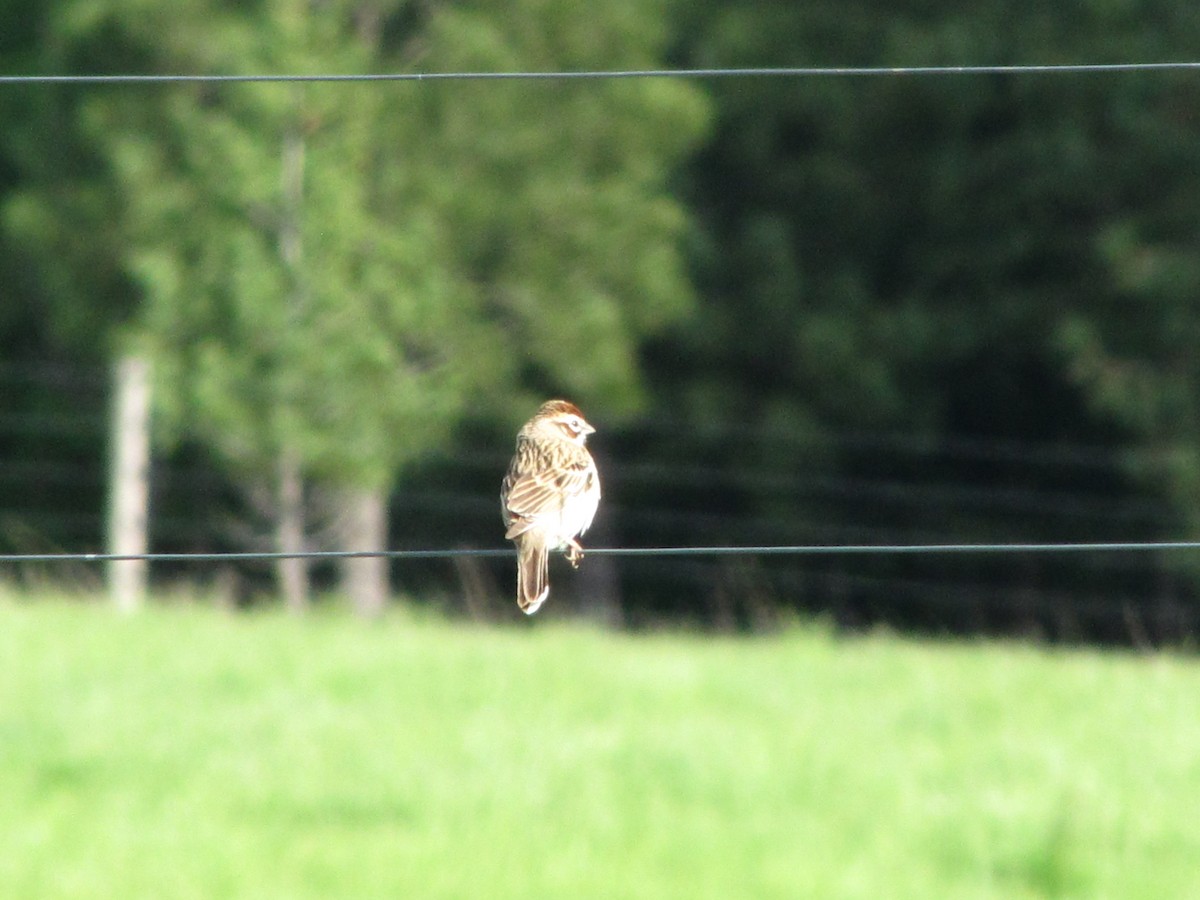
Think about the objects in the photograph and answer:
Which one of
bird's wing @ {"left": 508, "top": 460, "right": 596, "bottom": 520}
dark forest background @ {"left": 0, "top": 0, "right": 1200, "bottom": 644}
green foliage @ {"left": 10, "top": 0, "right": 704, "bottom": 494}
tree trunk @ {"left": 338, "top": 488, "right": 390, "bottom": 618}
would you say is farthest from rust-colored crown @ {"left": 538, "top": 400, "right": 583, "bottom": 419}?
tree trunk @ {"left": 338, "top": 488, "right": 390, "bottom": 618}

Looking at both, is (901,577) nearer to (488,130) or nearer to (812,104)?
(812,104)

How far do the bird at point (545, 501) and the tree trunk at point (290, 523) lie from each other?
9606mm

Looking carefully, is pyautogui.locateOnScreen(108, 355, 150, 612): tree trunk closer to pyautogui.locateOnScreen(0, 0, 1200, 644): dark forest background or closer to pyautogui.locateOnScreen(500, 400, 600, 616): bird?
pyautogui.locateOnScreen(0, 0, 1200, 644): dark forest background

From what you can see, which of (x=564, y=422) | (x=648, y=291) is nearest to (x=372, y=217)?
(x=648, y=291)

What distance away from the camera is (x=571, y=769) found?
29.6 ft

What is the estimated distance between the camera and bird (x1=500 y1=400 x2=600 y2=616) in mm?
5434

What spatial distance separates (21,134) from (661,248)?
222 inches

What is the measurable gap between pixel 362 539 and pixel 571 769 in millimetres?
8999

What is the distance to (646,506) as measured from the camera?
73.0 ft

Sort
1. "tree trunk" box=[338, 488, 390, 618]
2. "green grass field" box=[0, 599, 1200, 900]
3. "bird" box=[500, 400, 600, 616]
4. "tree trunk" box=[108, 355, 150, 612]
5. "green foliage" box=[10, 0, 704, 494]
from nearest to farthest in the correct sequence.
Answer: "bird" box=[500, 400, 600, 616] < "green grass field" box=[0, 599, 1200, 900] < "tree trunk" box=[108, 355, 150, 612] < "green foliage" box=[10, 0, 704, 494] < "tree trunk" box=[338, 488, 390, 618]

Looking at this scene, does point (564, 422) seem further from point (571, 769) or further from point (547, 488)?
point (571, 769)

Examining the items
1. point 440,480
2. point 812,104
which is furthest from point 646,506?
point 812,104

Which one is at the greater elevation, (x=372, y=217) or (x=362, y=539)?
(x=372, y=217)

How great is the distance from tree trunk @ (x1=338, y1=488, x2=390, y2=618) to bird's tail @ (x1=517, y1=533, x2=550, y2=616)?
11507 millimetres
